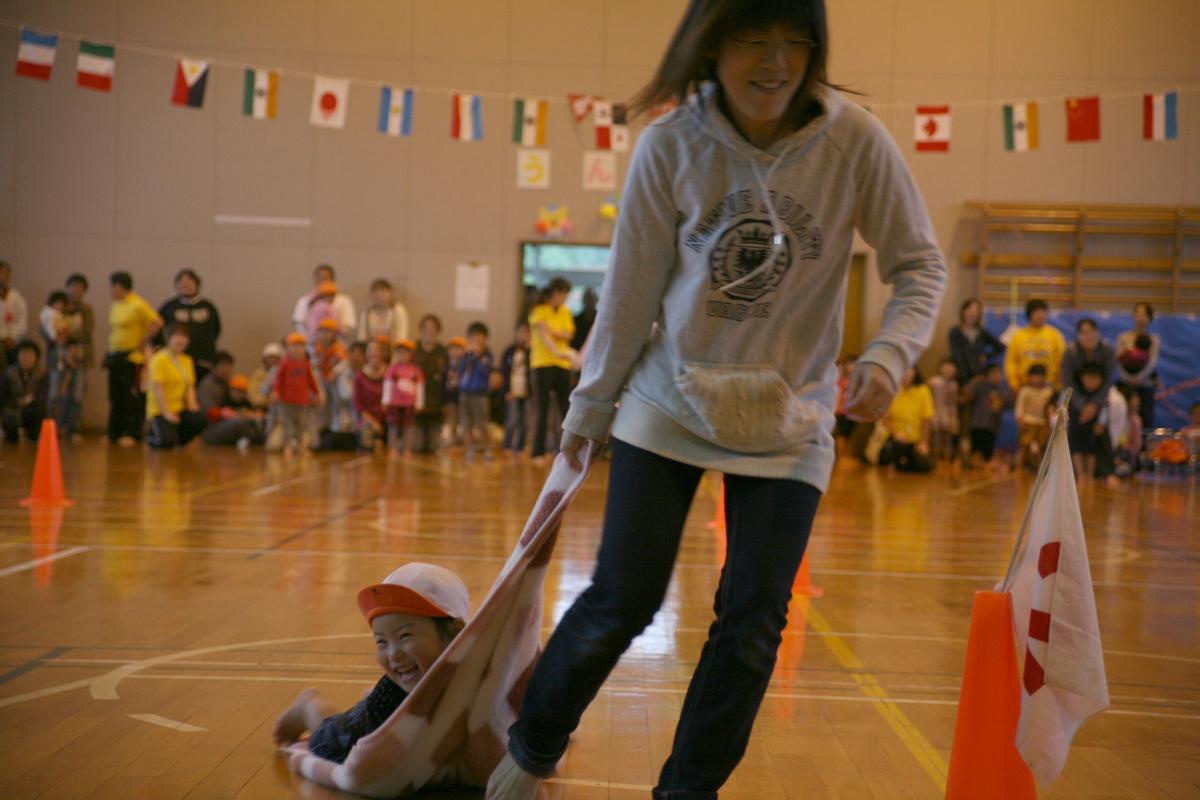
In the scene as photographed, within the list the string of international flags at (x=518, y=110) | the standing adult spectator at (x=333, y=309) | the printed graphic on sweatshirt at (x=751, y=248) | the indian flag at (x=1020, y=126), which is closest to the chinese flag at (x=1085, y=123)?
the string of international flags at (x=518, y=110)

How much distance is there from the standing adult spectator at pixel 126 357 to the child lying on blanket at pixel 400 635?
1081 cm

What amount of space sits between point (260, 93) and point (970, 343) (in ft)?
26.4

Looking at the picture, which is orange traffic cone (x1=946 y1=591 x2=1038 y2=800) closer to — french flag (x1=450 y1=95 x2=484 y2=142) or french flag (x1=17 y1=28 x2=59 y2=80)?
french flag (x1=17 y1=28 x2=59 y2=80)

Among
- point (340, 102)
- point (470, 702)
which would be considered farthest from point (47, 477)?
point (340, 102)

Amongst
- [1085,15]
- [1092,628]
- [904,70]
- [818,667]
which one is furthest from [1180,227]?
[1092,628]

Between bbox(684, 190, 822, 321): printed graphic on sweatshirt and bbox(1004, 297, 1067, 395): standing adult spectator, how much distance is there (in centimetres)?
1111

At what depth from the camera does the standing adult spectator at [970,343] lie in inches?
525

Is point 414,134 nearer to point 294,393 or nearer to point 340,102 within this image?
point 340,102

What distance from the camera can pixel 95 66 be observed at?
11.5 meters

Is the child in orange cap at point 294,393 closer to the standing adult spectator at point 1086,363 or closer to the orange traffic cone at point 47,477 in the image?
the orange traffic cone at point 47,477

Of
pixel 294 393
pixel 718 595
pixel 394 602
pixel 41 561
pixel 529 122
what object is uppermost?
pixel 529 122

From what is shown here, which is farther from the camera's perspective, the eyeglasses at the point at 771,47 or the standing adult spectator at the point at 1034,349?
the standing adult spectator at the point at 1034,349

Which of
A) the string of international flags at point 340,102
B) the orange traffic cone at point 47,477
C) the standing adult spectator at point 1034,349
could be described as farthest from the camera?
the standing adult spectator at point 1034,349

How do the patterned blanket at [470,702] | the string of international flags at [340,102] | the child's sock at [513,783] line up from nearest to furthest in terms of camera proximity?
the child's sock at [513,783] < the patterned blanket at [470,702] < the string of international flags at [340,102]
